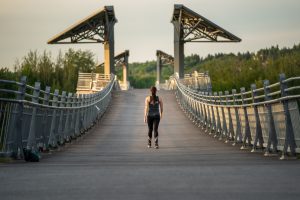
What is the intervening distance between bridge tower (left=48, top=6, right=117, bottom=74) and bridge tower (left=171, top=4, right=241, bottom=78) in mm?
5753

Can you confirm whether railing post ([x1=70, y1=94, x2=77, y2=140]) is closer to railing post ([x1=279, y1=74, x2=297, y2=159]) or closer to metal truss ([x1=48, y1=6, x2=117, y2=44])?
railing post ([x1=279, y1=74, x2=297, y2=159])

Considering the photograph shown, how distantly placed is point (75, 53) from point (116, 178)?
432 feet

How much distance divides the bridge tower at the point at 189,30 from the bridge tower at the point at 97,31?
5.75 metres

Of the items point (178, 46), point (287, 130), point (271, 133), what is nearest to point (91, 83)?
point (178, 46)

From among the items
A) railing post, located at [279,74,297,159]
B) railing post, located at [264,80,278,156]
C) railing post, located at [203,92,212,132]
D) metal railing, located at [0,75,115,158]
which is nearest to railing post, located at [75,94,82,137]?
metal railing, located at [0,75,115,158]

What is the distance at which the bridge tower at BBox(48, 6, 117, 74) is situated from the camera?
76.6 meters

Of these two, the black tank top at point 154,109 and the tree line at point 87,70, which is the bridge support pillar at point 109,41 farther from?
the black tank top at point 154,109

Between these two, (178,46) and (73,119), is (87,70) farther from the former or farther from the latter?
(73,119)

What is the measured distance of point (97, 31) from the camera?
260 ft

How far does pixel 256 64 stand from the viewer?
17988cm

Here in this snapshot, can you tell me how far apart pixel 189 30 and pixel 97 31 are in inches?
318

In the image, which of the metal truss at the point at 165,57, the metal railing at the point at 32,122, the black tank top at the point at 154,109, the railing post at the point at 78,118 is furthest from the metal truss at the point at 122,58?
the black tank top at the point at 154,109

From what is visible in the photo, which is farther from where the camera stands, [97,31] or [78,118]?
[97,31]

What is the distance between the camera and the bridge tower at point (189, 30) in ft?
252
